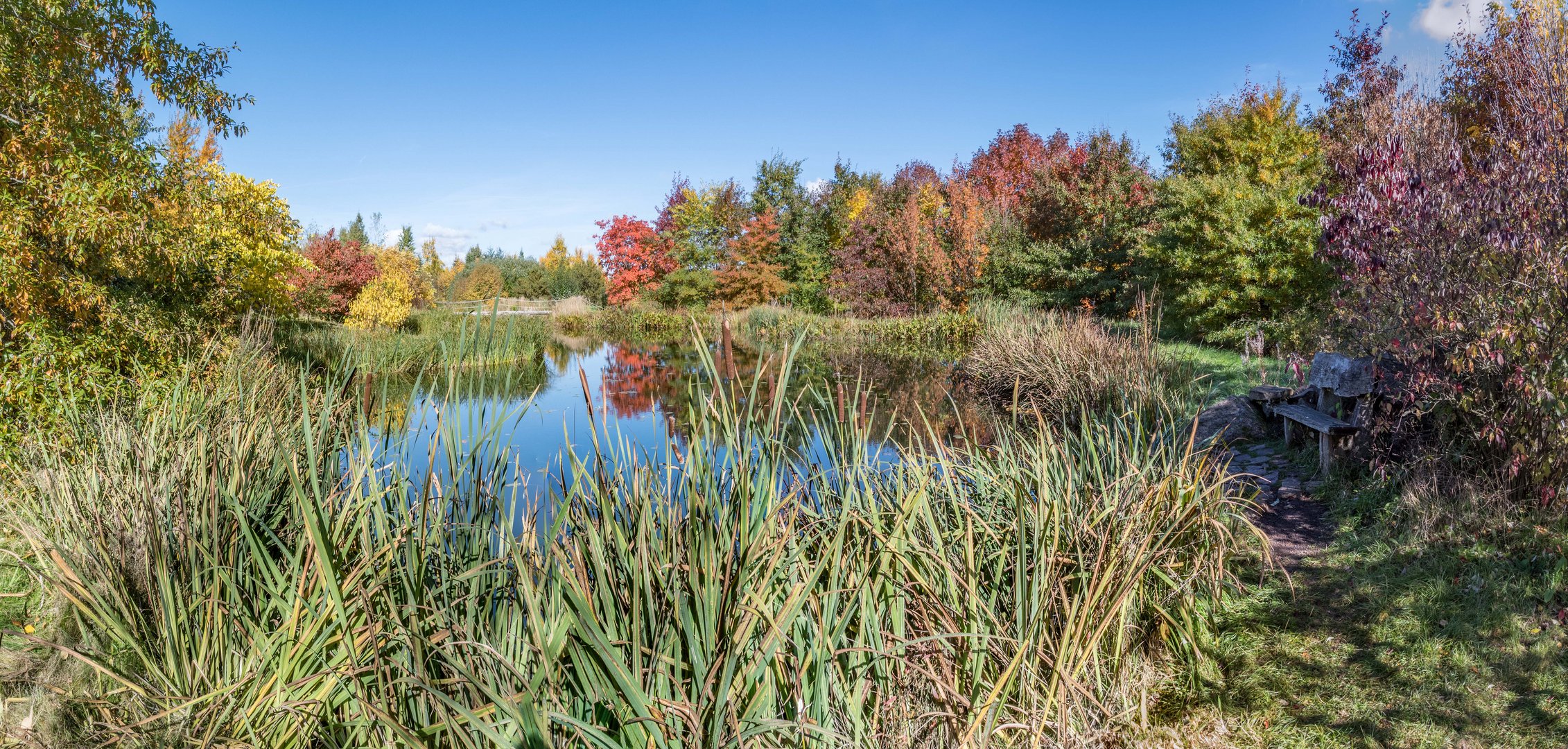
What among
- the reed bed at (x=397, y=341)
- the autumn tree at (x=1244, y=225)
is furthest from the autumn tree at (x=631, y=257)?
the autumn tree at (x=1244, y=225)

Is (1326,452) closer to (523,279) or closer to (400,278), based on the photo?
(400,278)

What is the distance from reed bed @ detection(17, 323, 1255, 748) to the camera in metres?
1.65

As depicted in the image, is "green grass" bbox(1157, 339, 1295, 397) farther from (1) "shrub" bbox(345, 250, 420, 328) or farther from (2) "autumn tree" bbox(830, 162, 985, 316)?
(1) "shrub" bbox(345, 250, 420, 328)

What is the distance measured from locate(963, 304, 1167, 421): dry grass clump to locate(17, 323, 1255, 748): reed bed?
4.25 m

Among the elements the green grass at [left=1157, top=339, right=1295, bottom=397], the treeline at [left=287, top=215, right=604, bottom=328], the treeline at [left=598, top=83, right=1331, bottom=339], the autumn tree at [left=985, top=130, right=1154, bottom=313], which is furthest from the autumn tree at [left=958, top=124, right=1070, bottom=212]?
the treeline at [left=287, top=215, right=604, bottom=328]

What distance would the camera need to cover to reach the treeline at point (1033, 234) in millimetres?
11891

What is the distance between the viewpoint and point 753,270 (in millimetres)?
24625

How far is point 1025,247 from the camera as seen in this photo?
18344mm

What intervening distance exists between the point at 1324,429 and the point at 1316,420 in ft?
1.01

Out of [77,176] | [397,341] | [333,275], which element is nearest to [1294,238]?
[77,176]

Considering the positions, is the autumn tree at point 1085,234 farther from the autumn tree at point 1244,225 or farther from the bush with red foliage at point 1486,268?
the bush with red foliage at point 1486,268

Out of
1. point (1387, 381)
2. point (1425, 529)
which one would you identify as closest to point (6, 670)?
point (1425, 529)

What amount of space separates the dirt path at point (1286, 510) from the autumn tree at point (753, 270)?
63.7 ft

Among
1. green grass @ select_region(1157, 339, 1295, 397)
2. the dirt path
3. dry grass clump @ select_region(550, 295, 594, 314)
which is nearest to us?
the dirt path
